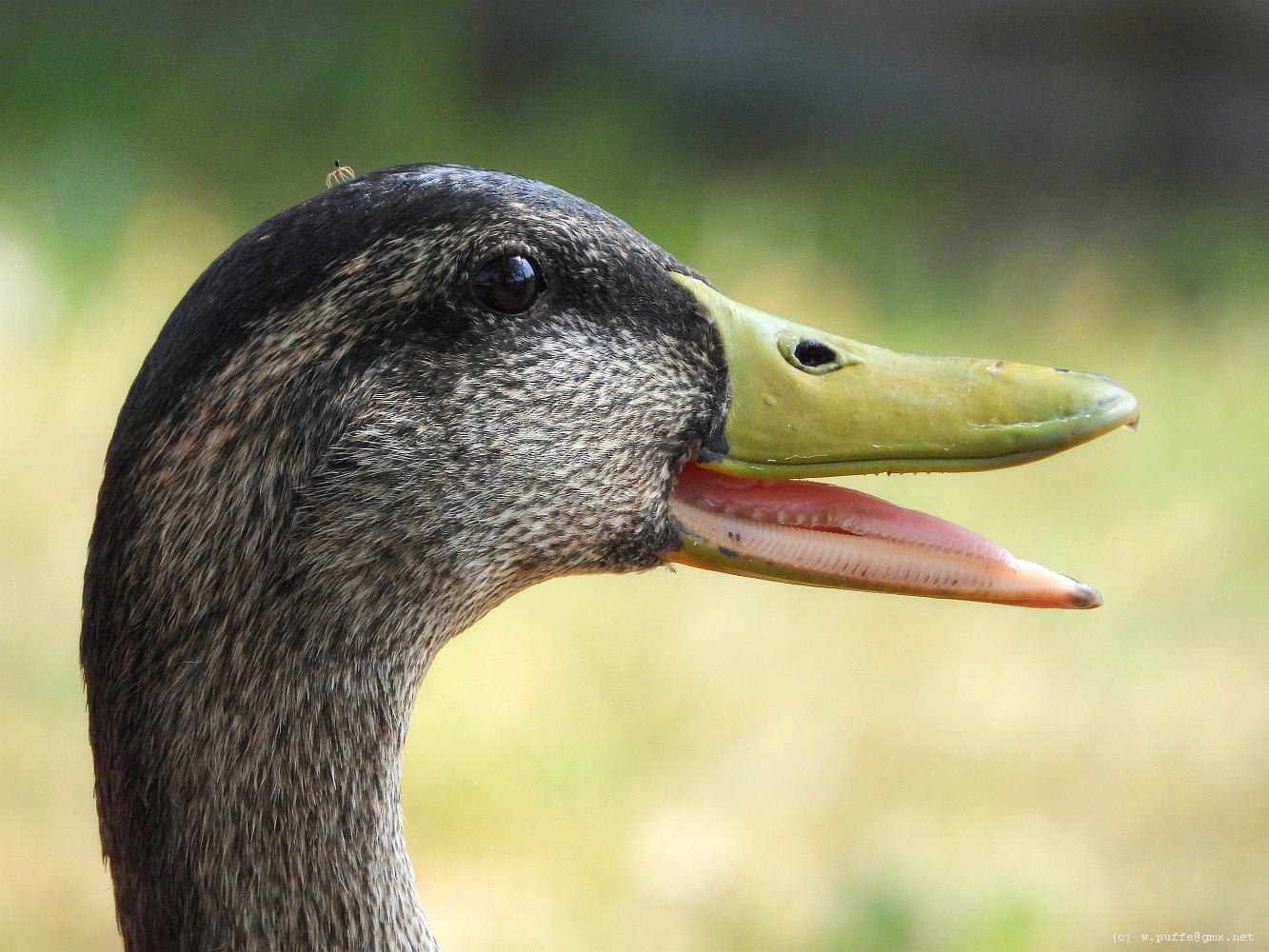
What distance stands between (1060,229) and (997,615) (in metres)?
2.54

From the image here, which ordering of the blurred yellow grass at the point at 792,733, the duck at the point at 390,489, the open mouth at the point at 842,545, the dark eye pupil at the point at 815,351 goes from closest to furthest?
the duck at the point at 390,489, the open mouth at the point at 842,545, the dark eye pupil at the point at 815,351, the blurred yellow grass at the point at 792,733

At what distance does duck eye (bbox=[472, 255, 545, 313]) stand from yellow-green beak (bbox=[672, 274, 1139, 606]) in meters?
0.20

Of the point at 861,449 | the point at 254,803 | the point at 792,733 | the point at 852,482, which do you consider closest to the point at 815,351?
A: the point at 861,449

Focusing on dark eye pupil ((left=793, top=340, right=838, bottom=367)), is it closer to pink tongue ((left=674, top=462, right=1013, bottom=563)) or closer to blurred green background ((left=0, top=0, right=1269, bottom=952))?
pink tongue ((left=674, top=462, right=1013, bottom=563))

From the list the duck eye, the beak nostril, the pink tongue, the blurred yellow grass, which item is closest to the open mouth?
the pink tongue

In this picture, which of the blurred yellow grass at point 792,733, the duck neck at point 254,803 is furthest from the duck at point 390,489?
the blurred yellow grass at point 792,733

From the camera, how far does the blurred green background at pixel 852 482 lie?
118 inches

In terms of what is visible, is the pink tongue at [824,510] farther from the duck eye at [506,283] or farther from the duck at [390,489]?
the duck eye at [506,283]

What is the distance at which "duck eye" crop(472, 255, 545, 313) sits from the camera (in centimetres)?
138

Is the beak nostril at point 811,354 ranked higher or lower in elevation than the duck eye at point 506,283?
lower

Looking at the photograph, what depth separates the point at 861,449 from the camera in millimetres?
1471

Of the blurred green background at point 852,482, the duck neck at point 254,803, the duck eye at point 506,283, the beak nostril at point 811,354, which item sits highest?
the blurred green background at point 852,482

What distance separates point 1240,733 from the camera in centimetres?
348

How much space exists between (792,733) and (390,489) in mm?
2282
